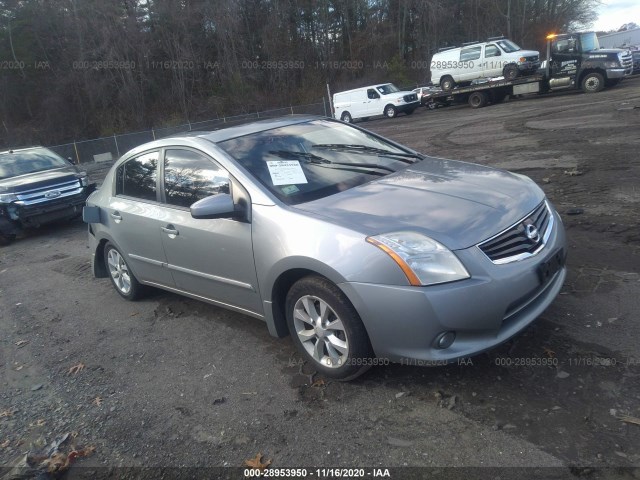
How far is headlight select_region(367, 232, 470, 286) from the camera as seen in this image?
297cm

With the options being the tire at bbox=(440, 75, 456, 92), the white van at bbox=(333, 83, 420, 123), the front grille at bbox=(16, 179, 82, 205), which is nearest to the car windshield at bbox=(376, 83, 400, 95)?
the white van at bbox=(333, 83, 420, 123)

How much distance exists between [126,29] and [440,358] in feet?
147

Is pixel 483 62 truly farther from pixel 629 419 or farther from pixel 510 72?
pixel 629 419

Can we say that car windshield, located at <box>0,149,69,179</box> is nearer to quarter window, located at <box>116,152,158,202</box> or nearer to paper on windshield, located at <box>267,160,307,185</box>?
quarter window, located at <box>116,152,158,202</box>

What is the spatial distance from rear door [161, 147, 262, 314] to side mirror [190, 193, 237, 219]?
0.12 metres

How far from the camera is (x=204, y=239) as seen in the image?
411 centimetres

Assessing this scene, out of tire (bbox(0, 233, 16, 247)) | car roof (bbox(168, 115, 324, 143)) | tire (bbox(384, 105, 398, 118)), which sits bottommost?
tire (bbox(384, 105, 398, 118))

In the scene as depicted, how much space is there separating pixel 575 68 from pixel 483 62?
4.47m

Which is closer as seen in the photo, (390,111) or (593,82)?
(593,82)

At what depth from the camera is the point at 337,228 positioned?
326cm

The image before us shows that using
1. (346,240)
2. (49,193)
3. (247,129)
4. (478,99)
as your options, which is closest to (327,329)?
(346,240)

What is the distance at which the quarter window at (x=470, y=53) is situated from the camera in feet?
82.6

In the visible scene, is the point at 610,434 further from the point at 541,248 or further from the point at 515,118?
the point at 515,118

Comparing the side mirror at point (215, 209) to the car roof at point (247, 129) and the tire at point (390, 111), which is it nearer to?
the car roof at point (247, 129)
